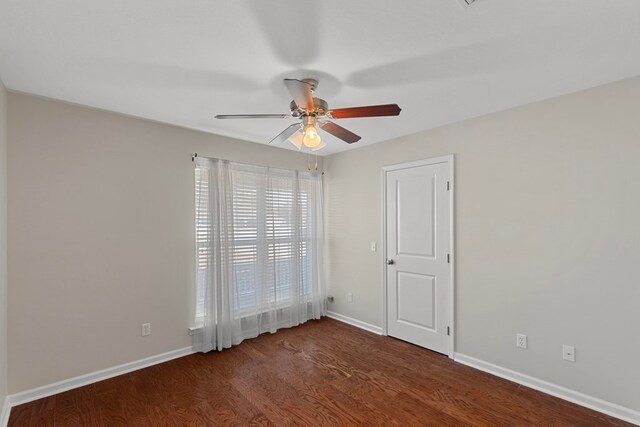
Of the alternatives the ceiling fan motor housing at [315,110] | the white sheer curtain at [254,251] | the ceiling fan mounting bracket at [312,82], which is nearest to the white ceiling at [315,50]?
the ceiling fan mounting bracket at [312,82]

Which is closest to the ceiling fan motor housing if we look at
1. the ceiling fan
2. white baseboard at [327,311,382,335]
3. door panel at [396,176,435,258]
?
the ceiling fan

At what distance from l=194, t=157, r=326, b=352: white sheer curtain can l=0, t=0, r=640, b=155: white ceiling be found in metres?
1.10

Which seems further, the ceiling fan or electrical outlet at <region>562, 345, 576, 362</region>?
electrical outlet at <region>562, 345, 576, 362</region>

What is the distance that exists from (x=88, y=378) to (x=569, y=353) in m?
3.95

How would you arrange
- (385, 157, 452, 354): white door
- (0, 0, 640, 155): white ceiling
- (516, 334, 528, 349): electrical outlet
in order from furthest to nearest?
(385, 157, 452, 354): white door
(516, 334, 528, 349): electrical outlet
(0, 0, 640, 155): white ceiling

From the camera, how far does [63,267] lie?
101 inches

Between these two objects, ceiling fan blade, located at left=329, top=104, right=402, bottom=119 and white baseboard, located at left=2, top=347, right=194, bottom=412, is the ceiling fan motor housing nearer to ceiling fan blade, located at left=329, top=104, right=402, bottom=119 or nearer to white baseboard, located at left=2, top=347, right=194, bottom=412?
ceiling fan blade, located at left=329, top=104, right=402, bottom=119

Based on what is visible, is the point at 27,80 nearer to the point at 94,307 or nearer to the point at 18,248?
the point at 18,248

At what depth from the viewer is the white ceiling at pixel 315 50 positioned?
1474mm

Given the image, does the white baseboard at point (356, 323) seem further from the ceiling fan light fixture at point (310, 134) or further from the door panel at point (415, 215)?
the ceiling fan light fixture at point (310, 134)

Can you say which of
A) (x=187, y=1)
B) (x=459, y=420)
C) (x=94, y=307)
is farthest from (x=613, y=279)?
(x=94, y=307)

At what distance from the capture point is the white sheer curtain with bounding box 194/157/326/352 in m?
3.35

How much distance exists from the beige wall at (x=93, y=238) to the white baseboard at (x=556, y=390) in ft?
9.54

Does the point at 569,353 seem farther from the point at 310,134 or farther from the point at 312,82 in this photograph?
the point at 312,82
